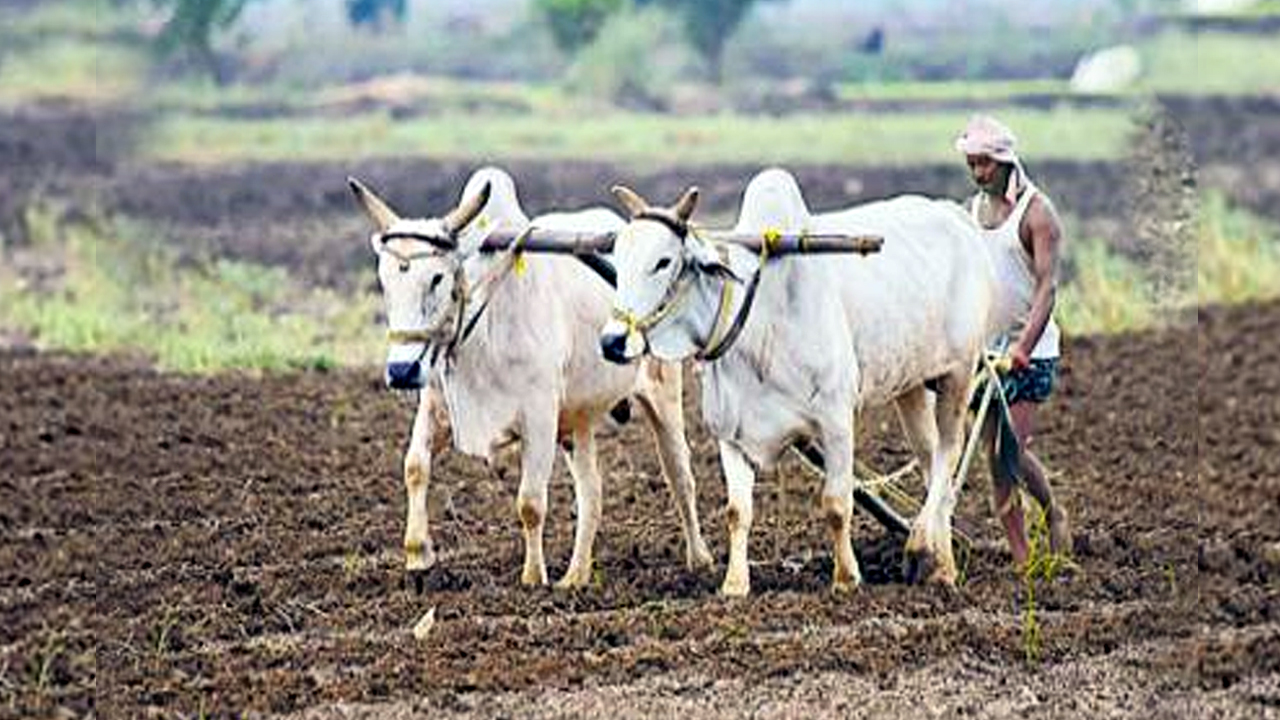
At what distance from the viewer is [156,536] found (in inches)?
427

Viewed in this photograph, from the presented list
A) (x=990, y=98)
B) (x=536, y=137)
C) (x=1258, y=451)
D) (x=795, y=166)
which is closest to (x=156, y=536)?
(x=1258, y=451)

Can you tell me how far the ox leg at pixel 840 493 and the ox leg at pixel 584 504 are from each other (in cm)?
87

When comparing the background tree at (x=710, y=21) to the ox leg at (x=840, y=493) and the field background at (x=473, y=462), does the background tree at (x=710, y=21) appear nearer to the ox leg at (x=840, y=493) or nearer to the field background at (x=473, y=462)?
the field background at (x=473, y=462)

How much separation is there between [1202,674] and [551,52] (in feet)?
120

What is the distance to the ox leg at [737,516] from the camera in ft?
30.6

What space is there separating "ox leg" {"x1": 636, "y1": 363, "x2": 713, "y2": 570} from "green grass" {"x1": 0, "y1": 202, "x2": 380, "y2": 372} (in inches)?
232

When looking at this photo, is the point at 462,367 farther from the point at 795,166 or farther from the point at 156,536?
the point at 795,166

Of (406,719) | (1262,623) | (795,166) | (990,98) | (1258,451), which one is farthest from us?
(990,98)

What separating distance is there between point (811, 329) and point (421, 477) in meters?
1.43

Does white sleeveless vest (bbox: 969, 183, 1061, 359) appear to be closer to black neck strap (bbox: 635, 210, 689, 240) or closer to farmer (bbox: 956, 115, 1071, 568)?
farmer (bbox: 956, 115, 1071, 568)

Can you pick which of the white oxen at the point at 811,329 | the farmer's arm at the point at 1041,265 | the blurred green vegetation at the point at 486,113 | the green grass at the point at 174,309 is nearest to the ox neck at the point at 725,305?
the white oxen at the point at 811,329

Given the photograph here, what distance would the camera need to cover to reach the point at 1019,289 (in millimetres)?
10195

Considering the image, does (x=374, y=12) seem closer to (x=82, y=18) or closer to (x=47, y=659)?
(x=82, y=18)

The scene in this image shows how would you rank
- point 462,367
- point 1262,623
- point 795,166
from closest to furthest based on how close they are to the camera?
point 1262,623 < point 462,367 < point 795,166
